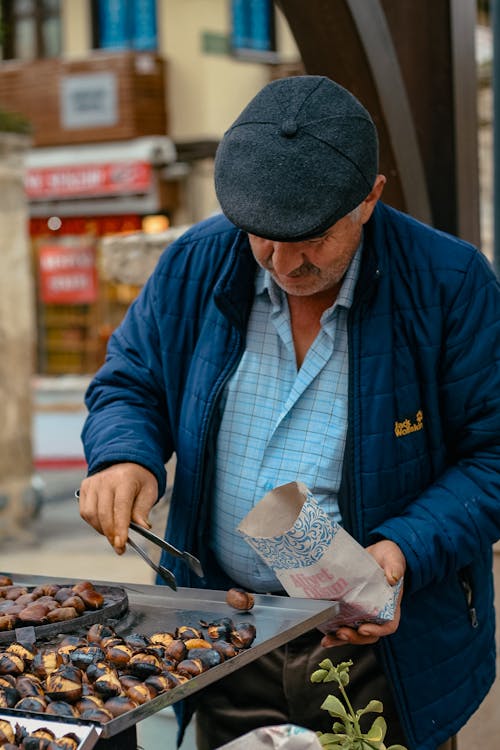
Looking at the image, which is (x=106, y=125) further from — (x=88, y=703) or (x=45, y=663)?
(x=88, y=703)

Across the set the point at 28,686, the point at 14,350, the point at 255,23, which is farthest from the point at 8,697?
the point at 255,23

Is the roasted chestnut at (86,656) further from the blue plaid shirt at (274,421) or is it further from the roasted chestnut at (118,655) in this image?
the blue plaid shirt at (274,421)

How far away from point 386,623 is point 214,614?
291mm

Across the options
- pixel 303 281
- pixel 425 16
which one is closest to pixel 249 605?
pixel 303 281

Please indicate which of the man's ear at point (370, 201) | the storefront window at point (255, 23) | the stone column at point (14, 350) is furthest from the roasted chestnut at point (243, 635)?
the storefront window at point (255, 23)

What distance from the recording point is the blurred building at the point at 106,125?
14.8 m

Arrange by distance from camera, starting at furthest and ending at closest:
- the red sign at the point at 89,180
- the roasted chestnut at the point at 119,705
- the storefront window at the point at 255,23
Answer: the red sign at the point at 89,180 → the storefront window at the point at 255,23 → the roasted chestnut at the point at 119,705

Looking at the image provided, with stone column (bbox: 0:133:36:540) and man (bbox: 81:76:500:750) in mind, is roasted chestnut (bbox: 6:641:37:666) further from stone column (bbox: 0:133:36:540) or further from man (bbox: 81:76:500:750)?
stone column (bbox: 0:133:36:540)

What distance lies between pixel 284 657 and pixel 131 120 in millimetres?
12970

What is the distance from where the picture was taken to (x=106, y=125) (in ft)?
49.1

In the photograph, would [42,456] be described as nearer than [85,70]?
Yes

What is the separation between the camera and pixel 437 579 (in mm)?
2238

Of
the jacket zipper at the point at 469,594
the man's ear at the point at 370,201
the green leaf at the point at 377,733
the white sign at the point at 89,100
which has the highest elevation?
the white sign at the point at 89,100

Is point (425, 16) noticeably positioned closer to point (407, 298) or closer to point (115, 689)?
point (407, 298)
